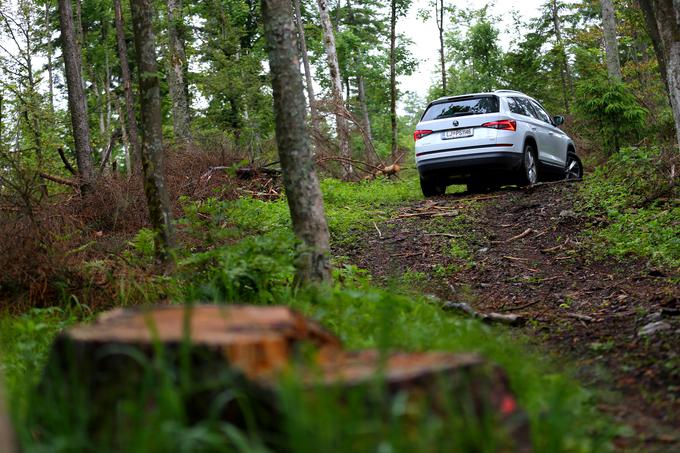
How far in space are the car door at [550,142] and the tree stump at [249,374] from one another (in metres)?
12.5

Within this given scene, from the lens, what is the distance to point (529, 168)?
13758 millimetres

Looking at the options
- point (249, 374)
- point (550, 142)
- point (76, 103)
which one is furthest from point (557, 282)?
point (76, 103)

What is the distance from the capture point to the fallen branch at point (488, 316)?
21.3ft

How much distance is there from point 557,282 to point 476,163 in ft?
17.3

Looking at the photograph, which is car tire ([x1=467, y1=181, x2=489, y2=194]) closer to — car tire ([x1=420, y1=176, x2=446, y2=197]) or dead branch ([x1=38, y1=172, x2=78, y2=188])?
A: car tire ([x1=420, y1=176, x2=446, y2=197])

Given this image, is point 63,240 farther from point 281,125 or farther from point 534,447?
point 534,447

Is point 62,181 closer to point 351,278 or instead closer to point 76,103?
point 76,103

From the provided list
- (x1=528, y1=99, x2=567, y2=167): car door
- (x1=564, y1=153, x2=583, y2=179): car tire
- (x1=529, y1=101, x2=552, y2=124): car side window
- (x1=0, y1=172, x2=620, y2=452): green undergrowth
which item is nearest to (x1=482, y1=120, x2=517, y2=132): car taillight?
(x1=528, y1=99, x2=567, y2=167): car door

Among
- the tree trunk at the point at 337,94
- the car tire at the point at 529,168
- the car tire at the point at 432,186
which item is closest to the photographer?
the car tire at the point at 529,168

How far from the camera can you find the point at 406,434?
7.36 ft

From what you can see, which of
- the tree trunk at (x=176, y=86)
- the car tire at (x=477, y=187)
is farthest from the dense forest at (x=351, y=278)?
the tree trunk at (x=176, y=86)

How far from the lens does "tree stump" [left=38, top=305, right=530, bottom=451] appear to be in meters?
2.31

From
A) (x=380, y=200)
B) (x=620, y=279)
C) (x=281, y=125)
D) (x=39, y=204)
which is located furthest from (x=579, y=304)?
(x=380, y=200)

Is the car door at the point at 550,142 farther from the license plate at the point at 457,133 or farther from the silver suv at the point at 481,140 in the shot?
the license plate at the point at 457,133
